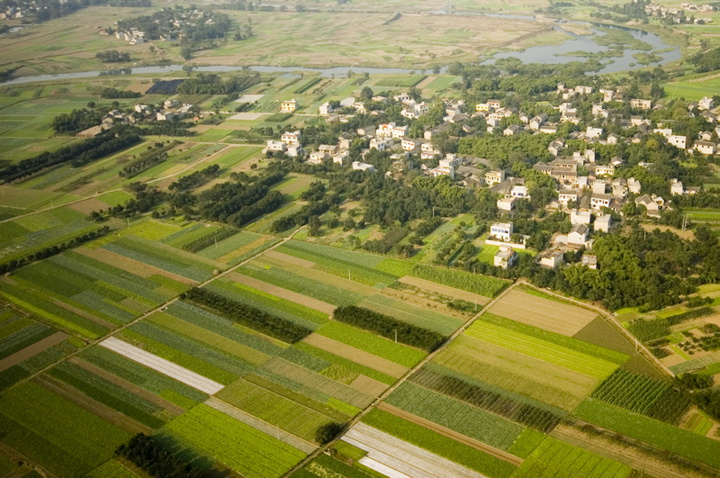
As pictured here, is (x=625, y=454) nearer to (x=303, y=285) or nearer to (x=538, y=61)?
(x=303, y=285)

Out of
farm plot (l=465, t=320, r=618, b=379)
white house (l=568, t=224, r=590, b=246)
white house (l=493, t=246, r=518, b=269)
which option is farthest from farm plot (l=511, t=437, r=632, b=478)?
white house (l=568, t=224, r=590, b=246)

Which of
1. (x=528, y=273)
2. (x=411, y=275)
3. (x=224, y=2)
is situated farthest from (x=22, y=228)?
(x=224, y=2)

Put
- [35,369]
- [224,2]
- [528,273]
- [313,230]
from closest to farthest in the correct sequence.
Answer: [35,369] → [528,273] → [313,230] → [224,2]

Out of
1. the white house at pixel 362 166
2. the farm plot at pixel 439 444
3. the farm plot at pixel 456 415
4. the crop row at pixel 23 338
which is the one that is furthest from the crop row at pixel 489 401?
the white house at pixel 362 166

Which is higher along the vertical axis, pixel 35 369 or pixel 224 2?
pixel 224 2

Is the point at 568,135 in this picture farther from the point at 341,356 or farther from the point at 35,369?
the point at 35,369

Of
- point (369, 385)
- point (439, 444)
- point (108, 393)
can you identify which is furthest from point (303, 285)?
point (439, 444)
